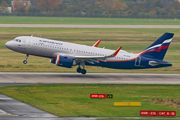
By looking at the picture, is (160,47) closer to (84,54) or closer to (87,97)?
(84,54)

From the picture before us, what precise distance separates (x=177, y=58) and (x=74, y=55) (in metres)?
28.5

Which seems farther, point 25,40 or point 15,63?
point 15,63

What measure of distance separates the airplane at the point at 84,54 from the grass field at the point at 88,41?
5.91 m

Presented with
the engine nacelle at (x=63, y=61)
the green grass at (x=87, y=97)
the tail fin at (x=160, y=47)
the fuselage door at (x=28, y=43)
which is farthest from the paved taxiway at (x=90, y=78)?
the fuselage door at (x=28, y=43)

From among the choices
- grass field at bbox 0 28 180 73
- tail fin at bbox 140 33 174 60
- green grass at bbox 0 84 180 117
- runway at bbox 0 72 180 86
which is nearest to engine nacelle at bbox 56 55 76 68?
runway at bbox 0 72 180 86

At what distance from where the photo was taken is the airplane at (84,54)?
49050 millimetres

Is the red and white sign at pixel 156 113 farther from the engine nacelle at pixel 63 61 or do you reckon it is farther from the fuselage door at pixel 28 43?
the fuselage door at pixel 28 43

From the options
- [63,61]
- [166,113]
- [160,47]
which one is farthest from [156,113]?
[160,47]

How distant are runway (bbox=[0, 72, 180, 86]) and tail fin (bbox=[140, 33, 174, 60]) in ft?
10.5

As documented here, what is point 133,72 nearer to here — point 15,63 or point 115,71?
point 115,71

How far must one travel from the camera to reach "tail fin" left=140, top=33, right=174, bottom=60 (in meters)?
50.2

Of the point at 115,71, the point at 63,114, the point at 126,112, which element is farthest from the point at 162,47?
the point at 63,114

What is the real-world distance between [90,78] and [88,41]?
42238 mm

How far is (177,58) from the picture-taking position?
7062 centimetres
